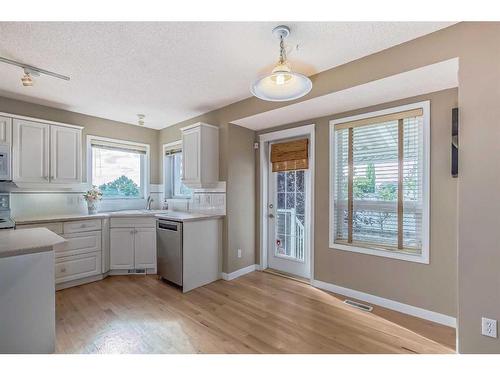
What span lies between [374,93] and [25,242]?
310cm

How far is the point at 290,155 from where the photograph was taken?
3.51 metres

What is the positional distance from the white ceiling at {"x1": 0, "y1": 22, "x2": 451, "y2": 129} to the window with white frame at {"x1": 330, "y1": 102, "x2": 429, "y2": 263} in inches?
33.6

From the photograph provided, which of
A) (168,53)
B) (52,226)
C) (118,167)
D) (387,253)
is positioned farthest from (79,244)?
(387,253)

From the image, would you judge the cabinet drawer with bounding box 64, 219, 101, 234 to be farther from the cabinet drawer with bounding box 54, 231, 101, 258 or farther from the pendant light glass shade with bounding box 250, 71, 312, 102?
the pendant light glass shade with bounding box 250, 71, 312, 102

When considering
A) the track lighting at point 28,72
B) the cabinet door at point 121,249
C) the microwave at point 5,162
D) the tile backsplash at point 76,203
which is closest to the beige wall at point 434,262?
the tile backsplash at point 76,203

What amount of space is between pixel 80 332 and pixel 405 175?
337 centimetres

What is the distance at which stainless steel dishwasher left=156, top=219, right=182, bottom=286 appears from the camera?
10.1 ft

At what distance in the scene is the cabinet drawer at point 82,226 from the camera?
3.13 metres

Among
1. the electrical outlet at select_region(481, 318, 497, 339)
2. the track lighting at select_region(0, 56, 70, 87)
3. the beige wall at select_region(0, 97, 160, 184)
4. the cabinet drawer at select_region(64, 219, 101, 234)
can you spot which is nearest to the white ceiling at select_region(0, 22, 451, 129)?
the track lighting at select_region(0, 56, 70, 87)

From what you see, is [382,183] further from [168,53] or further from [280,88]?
[168,53]

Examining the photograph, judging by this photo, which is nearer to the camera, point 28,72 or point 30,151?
point 28,72

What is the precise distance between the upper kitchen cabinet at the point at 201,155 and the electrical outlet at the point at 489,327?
2974mm

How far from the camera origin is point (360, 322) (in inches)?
90.4
